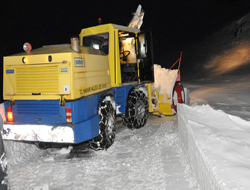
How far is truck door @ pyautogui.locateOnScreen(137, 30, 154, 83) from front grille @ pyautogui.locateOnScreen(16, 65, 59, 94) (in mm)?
2974

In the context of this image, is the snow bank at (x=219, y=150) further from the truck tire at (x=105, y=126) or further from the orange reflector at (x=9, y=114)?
the orange reflector at (x=9, y=114)

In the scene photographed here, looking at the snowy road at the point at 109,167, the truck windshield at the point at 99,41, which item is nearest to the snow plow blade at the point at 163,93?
the snowy road at the point at 109,167

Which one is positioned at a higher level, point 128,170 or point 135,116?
point 135,116

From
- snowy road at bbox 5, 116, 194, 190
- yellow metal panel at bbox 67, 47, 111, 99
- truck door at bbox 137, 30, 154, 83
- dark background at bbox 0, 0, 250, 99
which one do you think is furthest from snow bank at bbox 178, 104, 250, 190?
dark background at bbox 0, 0, 250, 99

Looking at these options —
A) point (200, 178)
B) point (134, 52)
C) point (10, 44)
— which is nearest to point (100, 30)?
point (134, 52)

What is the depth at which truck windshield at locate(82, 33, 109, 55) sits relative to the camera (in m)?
6.56

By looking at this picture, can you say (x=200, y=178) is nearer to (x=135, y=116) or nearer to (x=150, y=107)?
(x=135, y=116)

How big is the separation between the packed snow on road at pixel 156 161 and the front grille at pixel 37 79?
1231 millimetres

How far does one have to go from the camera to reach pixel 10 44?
37844mm

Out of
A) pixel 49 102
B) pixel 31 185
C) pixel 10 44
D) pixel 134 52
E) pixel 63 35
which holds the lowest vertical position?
pixel 31 185

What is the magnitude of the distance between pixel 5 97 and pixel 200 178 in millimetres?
3767

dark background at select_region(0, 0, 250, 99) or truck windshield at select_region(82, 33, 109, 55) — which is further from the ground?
dark background at select_region(0, 0, 250, 99)

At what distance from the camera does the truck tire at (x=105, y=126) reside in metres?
5.52

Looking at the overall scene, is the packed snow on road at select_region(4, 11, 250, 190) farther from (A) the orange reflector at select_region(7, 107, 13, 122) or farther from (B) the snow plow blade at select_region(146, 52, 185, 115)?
(B) the snow plow blade at select_region(146, 52, 185, 115)
